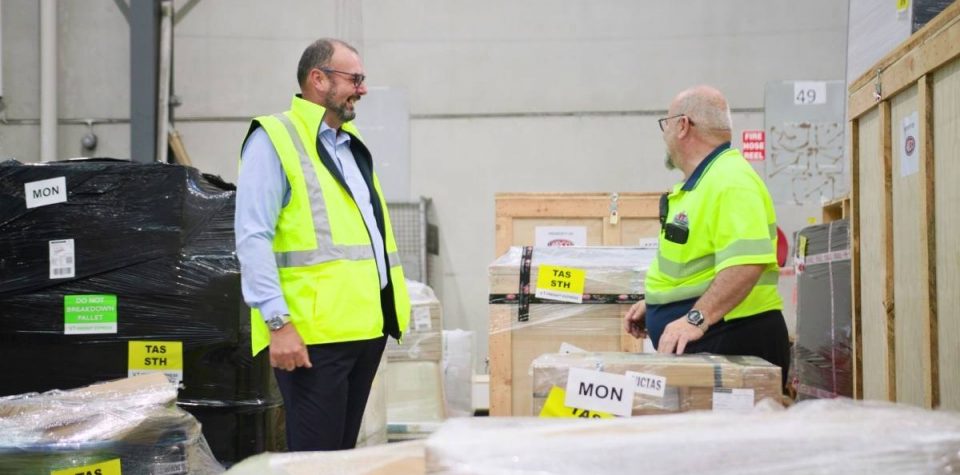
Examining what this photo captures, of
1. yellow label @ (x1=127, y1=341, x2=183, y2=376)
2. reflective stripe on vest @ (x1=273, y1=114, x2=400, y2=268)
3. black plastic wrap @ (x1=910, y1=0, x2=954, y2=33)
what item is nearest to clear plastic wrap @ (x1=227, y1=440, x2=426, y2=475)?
reflective stripe on vest @ (x1=273, y1=114, x2=400, y2=268)

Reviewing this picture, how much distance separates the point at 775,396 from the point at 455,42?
6186 mm

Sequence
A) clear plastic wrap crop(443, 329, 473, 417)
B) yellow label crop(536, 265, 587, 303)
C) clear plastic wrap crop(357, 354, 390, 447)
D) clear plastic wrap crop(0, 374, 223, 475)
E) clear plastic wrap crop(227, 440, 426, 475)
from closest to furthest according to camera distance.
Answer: clear plastic wrap crop(227, 440, 426, 475), clear plastic wrap crop(0, 374, 223, 475), yellow label crop(536, 265, 587, 303), clear plastic wrap crop(357, 354, 390, 447), clear plastic wrap crop(443, 329, 473, 417)

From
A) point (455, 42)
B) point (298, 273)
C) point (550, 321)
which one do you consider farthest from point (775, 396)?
point (455, 42)

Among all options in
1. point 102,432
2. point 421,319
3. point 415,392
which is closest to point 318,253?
point 102,432

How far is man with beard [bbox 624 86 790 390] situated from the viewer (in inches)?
104

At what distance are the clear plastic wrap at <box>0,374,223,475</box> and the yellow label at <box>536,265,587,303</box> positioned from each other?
5.24 feet

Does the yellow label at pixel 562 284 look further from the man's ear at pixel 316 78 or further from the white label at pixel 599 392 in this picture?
the white label at pixel 599 392

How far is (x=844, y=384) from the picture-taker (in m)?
3.89

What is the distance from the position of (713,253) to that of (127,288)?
2117 millimetres

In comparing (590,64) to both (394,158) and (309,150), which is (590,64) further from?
(309,150)

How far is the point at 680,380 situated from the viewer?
2205 millimetres

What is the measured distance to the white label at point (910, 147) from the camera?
2.30 meters

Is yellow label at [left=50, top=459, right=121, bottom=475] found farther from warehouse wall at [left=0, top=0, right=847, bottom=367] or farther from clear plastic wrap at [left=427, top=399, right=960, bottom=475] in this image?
warehouse wall at [left=0, top=0, right=847, bottom=367]

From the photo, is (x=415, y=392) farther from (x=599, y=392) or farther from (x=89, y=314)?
(x=599, y=392)
